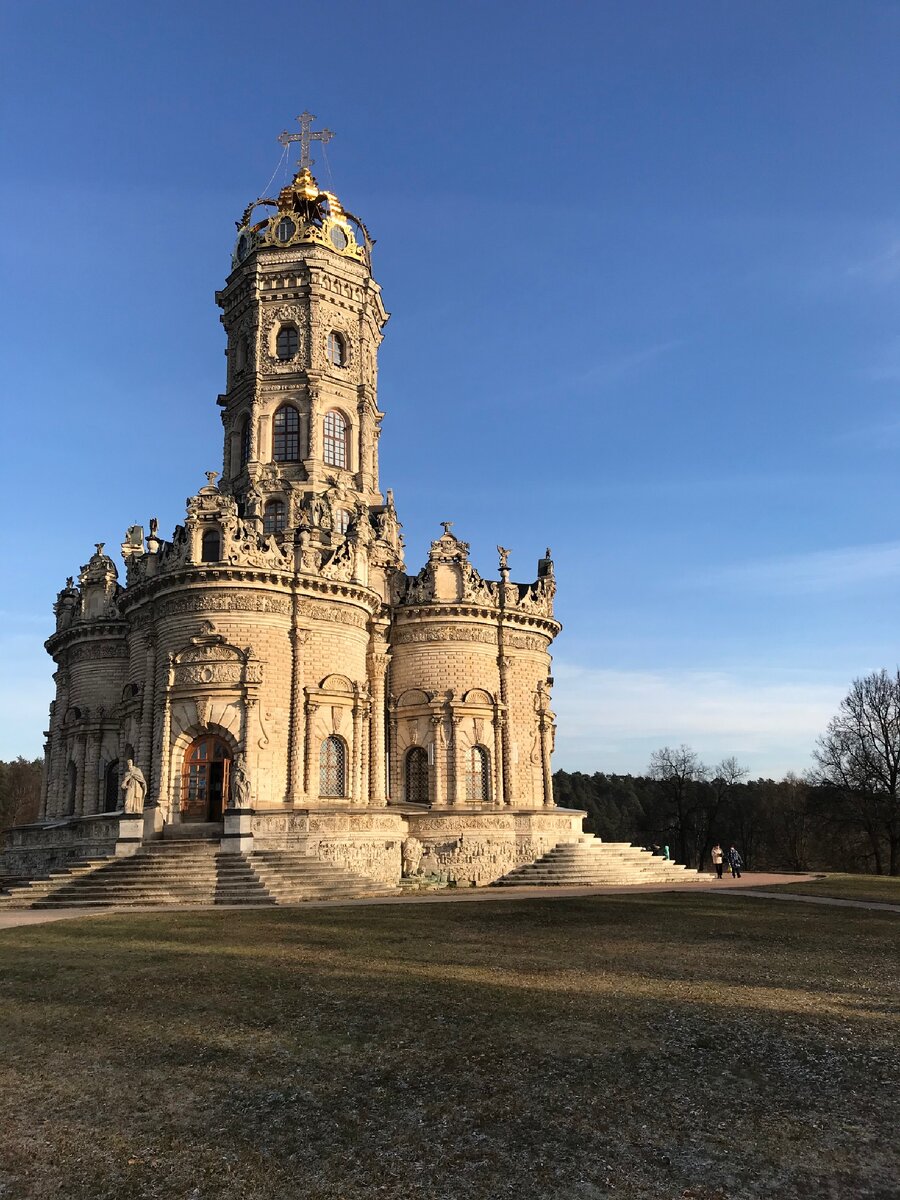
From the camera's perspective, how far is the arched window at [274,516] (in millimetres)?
43000

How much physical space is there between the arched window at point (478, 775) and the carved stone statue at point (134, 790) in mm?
14464

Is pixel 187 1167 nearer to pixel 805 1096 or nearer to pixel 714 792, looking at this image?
pixel 805 1096

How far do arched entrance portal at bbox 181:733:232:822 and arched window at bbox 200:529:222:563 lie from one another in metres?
6.96

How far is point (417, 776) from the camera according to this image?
4278 cm

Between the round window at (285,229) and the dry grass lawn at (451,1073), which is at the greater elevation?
the round window at (285,229)

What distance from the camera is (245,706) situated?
35.6 metres

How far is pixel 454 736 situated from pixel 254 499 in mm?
13390

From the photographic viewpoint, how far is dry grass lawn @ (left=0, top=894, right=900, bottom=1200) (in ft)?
21.3

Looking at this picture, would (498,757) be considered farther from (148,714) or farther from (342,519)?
(148,714)

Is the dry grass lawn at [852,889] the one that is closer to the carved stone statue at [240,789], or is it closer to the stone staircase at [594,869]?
the stone staircase at [594,869]

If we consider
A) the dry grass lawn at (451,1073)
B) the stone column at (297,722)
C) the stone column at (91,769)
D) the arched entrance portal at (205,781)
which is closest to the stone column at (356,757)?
the stone column at (297,722)

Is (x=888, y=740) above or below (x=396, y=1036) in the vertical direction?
above

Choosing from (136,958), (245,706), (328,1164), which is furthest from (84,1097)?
(245,706)

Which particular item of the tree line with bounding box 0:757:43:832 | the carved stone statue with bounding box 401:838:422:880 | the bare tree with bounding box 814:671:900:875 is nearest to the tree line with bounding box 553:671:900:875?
the bare tree with bounding box 814:671:900:875
